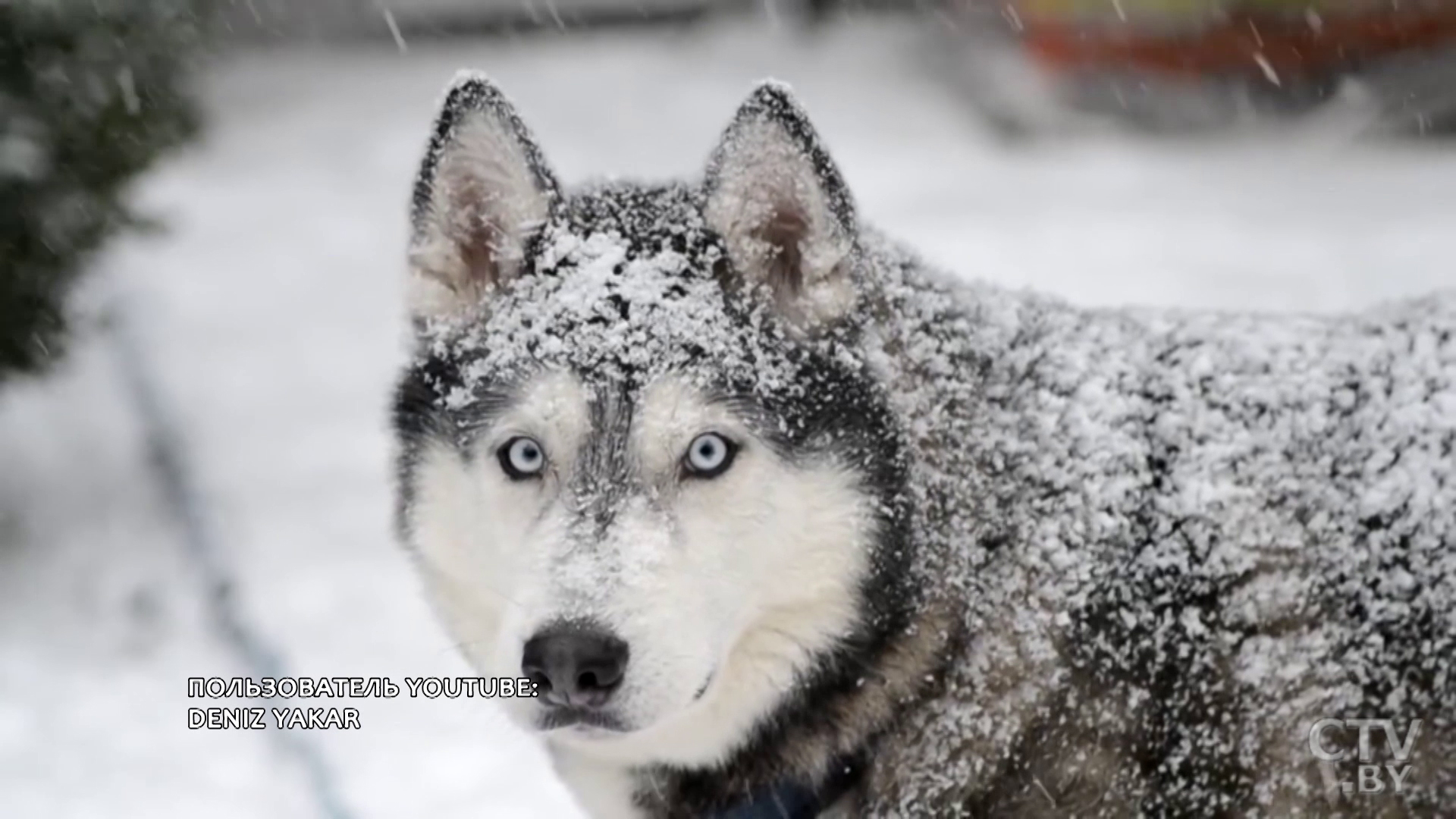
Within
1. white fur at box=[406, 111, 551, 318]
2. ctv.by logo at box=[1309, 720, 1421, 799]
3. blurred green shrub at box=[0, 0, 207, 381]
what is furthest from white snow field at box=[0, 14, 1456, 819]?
ctv.by logo at box=[1309, 720, 1421, 799]

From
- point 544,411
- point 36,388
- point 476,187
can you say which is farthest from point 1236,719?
point 36,388

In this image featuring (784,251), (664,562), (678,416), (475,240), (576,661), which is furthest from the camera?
(475,240)

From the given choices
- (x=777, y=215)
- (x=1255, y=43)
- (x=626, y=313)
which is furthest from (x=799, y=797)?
(x=1255, y=43)

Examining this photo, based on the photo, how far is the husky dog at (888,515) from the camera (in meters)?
2.14

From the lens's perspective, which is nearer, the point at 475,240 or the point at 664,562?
the point at 664,562

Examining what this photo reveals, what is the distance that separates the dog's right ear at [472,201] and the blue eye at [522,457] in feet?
1.01

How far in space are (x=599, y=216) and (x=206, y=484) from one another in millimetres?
3493

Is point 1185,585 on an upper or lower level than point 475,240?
lower

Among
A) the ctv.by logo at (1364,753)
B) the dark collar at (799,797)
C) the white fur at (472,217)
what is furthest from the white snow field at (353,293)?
the ctv.by logo at (1364,753)

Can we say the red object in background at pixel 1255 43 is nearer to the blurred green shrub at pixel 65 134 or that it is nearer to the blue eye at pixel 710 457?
the blurred green shrub at pixel 65 134

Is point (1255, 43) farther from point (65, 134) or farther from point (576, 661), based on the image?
point (576, 661)

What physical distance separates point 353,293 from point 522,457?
194 inches

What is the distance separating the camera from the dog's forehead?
87.1 inches

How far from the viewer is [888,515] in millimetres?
2240
